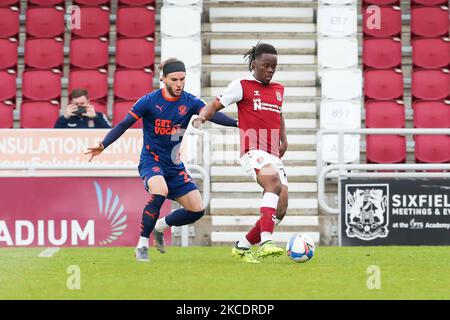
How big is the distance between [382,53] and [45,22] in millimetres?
4846

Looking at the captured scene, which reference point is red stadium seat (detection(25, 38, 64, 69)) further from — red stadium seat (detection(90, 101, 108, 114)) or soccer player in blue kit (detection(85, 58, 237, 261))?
soccer player in blue kit (detection(85, 58, 237, 261))

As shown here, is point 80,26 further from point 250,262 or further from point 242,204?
point 250,262

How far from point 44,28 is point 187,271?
8.28 meters

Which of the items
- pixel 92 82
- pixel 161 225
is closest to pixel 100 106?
pixel 92 82

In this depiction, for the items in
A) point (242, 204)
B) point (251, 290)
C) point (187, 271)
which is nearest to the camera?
point (251, 290)

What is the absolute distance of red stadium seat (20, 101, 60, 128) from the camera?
49.2ft

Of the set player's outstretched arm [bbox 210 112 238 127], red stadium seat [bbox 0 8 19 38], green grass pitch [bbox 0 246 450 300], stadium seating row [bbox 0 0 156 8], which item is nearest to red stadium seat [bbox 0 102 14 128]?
red stadium seat [bbox 0 8 19 38]

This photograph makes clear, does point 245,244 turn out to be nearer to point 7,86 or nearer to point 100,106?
point 100,106

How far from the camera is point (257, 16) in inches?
640

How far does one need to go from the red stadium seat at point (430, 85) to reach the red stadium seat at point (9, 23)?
223 inches

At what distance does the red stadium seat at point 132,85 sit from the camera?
50.6ft

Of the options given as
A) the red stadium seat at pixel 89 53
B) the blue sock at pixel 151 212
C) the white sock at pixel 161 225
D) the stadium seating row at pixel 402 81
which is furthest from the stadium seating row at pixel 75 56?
the blue sock at pixel 151 212

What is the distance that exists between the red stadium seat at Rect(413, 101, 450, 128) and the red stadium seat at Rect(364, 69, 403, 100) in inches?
16.5
